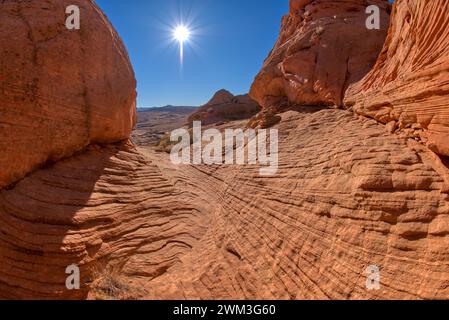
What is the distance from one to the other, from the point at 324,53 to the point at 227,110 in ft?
79.2

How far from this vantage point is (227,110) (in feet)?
115

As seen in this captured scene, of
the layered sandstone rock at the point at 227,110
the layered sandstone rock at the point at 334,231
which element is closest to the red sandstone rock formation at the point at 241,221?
the layered sandstone rock at the point at 334,231

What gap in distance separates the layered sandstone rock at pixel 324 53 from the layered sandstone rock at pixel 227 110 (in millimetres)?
18846

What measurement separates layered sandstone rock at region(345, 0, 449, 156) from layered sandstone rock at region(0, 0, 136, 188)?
28.6 ft

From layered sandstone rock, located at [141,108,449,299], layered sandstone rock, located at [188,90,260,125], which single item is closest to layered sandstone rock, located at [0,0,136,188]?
layered sandstone rock, located at [141,108,449,299]

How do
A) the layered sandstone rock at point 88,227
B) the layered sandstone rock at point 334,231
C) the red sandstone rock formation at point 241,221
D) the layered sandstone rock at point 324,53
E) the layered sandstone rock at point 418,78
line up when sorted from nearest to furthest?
the layered sandstone rock at point 334,231
the red sandstone rock formation at point 241,221
the layered sandstone rock at point 418,78
the layered sandstone rock at point 88,227
the layered sandstone rock at point 324,53

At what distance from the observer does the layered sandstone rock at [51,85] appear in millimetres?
6062

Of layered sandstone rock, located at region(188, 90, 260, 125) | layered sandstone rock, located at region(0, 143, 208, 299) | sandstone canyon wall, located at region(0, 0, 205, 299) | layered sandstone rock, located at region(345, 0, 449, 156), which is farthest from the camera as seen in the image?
layered sandstone rock, located at region(188, 90, 260, 125)

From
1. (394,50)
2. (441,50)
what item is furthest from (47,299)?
(394,50)

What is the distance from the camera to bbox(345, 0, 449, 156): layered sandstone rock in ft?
14.0

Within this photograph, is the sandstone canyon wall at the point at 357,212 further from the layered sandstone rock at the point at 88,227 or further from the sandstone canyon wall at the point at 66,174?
the sandstone canyon wall at the point at 66,174

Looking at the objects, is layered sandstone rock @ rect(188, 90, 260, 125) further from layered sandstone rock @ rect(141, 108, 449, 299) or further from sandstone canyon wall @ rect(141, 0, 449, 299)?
layered sandstone rock @ rect(141, 108, 449, 299)
